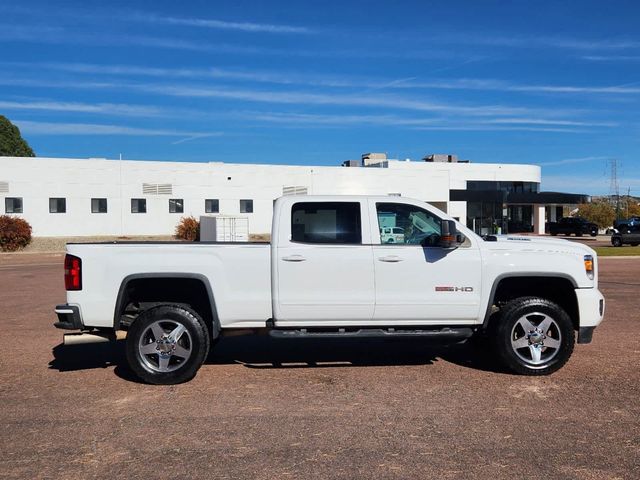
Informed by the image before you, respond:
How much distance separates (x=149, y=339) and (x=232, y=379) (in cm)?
98

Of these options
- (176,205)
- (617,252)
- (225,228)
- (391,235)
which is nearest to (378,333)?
(391,235)

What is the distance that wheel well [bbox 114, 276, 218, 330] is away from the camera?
6578 mm

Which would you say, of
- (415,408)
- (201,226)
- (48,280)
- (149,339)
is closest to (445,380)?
(415,408)

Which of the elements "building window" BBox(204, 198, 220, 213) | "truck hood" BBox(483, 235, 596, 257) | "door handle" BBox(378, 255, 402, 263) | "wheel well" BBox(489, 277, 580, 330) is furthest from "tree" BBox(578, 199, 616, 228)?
"door handle" BBox(378, 255, 402, 263)

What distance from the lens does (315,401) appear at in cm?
589

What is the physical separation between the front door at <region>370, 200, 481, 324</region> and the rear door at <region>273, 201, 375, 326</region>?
6.0 inches

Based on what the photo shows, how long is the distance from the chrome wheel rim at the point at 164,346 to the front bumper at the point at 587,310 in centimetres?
420

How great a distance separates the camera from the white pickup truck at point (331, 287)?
21.2 feet

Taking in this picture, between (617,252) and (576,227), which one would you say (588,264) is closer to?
(617,252)

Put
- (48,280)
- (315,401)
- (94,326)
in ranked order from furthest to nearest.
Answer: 1. (48,280)
2. (94,326)
3. (315,401)

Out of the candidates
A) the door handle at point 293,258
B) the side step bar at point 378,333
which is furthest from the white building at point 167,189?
the side step bar at point 378,333

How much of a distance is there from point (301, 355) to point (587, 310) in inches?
133

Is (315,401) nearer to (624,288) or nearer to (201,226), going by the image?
(624,288)

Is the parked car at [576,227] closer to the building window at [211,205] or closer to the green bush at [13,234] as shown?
the building window at [211,205]
